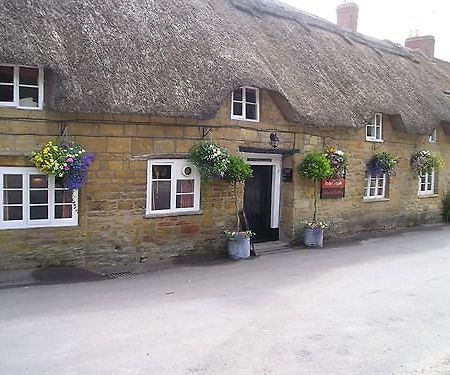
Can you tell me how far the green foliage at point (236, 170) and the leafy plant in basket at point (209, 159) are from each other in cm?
15

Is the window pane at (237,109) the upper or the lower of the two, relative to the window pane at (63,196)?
upper

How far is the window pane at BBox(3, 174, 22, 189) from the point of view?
27.6ft

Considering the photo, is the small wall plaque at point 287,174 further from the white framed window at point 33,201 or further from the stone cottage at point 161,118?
the white framed window at point 33,201

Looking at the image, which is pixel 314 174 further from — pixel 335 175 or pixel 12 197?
pixel 12 197

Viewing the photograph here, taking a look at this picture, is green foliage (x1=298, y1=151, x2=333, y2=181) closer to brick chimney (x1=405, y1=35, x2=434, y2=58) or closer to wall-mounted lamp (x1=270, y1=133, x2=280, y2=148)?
wall-mounted lamp (x1=270, y1=133, x2=280, y2=148)

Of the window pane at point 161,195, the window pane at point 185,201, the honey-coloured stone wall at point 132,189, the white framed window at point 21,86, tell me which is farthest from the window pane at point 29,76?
the window pane at point 185,201

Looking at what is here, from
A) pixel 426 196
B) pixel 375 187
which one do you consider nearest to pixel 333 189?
pixel 375 187

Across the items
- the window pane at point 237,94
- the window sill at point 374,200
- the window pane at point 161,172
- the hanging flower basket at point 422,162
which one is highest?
the window pane at point 237,94

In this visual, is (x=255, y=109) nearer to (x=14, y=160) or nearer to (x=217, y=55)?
(x=217, y=55)

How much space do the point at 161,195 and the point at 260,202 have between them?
3.52 meters

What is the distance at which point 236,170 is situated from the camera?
10141 millimetres

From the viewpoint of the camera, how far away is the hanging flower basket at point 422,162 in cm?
1597

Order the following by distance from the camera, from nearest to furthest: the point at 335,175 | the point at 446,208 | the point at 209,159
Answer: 1. the point at 209,159
2. the point at 335,175
3. the point at 446,208

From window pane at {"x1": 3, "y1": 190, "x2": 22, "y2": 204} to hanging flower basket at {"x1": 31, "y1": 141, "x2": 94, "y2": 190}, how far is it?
2.19ft
